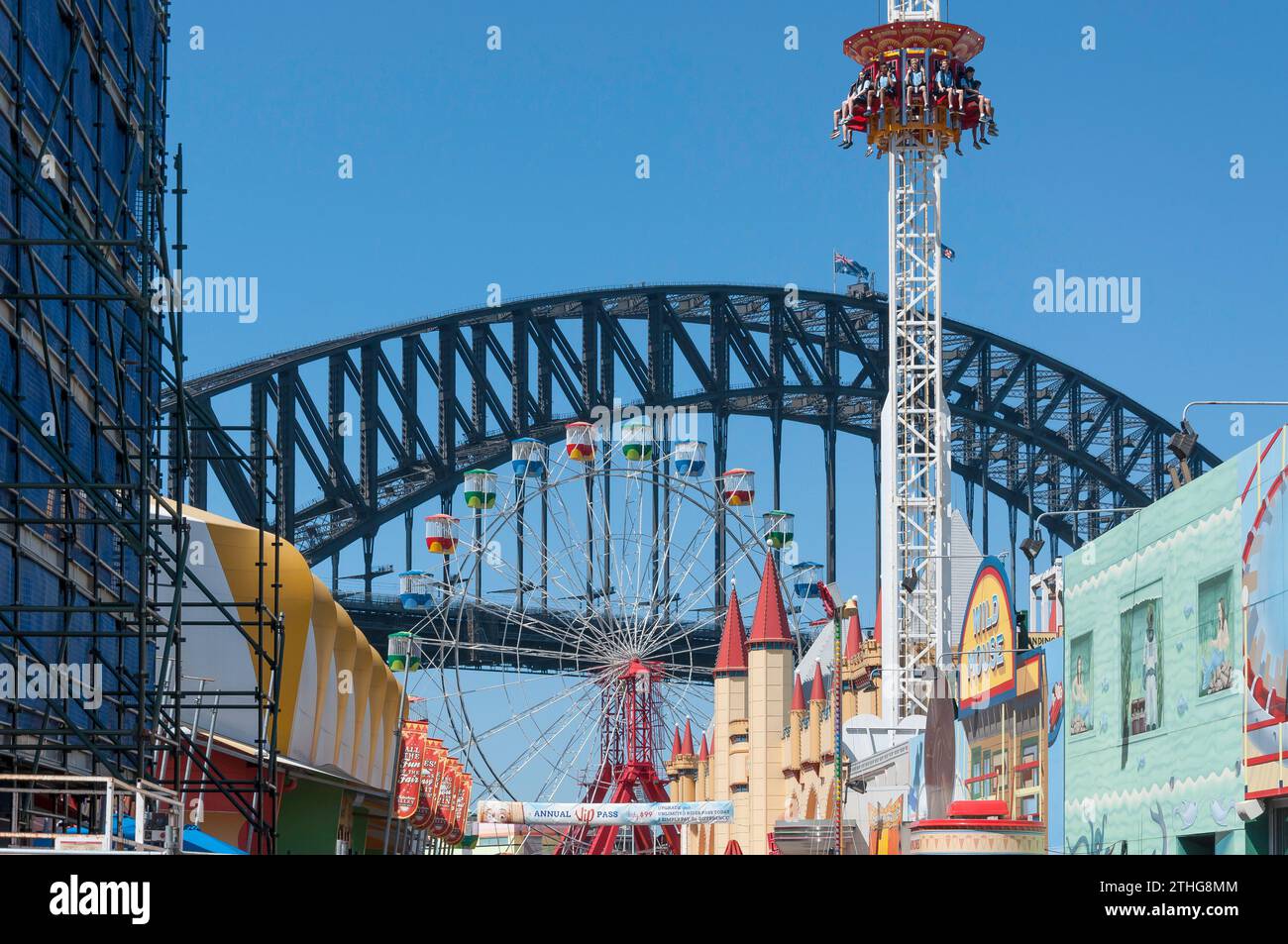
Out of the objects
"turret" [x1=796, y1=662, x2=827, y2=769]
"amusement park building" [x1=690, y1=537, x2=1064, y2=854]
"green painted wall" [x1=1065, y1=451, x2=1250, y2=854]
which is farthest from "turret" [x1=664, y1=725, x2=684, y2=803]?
"green painted wall" [x1=1065, y1=451, x2=1250, y2=854]

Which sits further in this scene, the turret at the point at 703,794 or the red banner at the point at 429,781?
the turret at the point at 703,794

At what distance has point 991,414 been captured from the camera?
125 metres

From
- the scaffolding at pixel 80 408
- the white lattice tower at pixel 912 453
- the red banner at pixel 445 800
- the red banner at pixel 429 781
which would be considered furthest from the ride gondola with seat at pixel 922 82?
the scaffolding at pixel 80 408

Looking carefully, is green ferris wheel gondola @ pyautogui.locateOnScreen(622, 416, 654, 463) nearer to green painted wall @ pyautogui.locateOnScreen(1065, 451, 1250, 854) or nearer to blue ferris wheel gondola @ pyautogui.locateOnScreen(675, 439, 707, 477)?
blue ferris wheel gondola @ pyautogui.locateOnScreen(675, 439, 707, 477)

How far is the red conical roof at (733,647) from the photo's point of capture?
9306cm

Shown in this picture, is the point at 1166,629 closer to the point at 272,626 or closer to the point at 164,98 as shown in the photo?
the point at 272,626

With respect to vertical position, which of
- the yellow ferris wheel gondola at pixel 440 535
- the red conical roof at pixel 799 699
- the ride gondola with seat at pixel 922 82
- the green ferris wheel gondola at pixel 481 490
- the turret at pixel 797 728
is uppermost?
the ride gondola with seat at pixel 922 82

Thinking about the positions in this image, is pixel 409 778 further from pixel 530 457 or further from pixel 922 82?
pixel 922 82

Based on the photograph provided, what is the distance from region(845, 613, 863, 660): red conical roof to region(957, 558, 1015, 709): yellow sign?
24.1m

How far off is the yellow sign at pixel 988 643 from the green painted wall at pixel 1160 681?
506 cm

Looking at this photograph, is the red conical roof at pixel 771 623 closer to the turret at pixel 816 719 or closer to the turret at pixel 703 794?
the turret at pixel 816 719

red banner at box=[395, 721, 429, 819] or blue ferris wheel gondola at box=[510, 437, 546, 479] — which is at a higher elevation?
blue ferris wheel gondola at box=[510, 437, 546, 479]

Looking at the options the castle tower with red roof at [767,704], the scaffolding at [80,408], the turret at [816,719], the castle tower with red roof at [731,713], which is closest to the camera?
the scaffolding at [80,408]

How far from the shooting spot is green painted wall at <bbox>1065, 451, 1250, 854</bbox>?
37.4m
